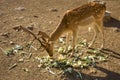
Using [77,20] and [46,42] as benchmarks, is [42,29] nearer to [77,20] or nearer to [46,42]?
[77,20]

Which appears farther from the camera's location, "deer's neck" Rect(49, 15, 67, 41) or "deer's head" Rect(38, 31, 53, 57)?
"deer's neck" Rect(49, 15, 67, 41)

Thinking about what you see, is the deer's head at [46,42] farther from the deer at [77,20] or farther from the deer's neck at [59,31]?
the deer's neck at [59,31]

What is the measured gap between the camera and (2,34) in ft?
37.0

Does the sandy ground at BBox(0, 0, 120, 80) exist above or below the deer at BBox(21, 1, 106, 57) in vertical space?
below

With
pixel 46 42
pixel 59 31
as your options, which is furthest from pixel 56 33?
pixel 46 42

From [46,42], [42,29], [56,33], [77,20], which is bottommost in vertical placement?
[42,29]

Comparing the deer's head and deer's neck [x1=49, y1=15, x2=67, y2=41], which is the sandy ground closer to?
the deer's head

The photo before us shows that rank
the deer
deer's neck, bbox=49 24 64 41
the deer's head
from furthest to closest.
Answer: the deer → deer's neck, bbox=49 24 64 41 → the deer's head

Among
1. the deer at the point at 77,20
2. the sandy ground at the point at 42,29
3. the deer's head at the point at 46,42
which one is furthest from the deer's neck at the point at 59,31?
the sandy ground at the point at 42,29

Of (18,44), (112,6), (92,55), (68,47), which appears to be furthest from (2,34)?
(112,6)

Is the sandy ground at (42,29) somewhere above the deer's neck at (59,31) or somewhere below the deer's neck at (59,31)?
below

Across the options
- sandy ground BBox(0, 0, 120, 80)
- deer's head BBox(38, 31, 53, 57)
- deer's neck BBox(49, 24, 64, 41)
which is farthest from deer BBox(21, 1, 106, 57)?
sandy ground BBox(0, 0, 120, 80)

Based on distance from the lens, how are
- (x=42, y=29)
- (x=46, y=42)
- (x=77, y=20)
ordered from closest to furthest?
1. (x=46, y=42)
2. (x=77, y=20)
3. (x=42, y=29)

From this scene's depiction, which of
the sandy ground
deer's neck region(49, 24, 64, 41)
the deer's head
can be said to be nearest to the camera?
the deer's head
